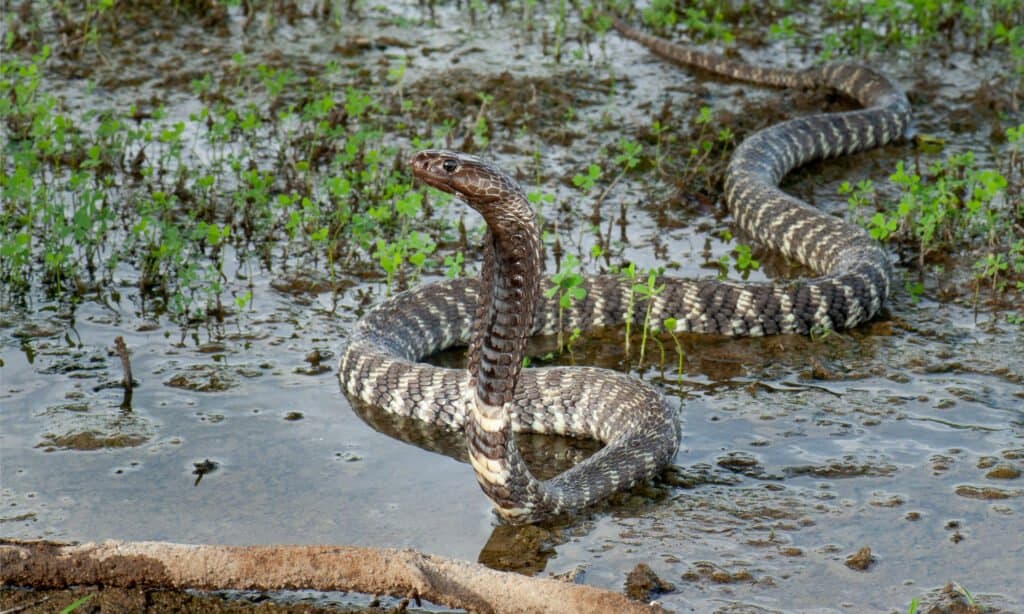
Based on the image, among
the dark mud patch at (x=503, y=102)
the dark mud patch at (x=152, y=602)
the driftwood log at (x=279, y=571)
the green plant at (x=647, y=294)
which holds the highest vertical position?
the dark mud patch at (x=503, y=102)

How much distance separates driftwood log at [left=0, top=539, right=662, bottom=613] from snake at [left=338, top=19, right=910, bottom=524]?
866 mm

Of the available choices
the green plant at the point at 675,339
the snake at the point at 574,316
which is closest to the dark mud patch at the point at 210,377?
the snake at the point at 574,316

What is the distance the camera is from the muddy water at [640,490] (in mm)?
6840

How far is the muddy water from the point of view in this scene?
6840 millimetres

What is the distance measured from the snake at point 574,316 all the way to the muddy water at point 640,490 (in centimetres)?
19

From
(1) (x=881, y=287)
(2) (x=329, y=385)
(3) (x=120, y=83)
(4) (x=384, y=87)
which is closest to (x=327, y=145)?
(4) (x=384, y=87)

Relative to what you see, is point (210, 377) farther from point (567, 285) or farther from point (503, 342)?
point (503, 342)

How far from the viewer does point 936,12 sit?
52.0ft

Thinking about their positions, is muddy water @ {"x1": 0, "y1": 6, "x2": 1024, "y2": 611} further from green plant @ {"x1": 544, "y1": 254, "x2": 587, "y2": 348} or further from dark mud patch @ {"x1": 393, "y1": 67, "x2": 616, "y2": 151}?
dark mud patch @ {"x1": 393, "y1": 67, "x2": 616, "y2": 151}

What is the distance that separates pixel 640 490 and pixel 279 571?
2.23 metres

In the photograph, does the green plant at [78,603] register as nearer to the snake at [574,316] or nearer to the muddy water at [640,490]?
the muddy water at [640,490]

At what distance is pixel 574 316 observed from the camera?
9.88m

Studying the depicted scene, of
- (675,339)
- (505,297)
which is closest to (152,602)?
(505,297)

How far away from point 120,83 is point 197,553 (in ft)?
30.2
